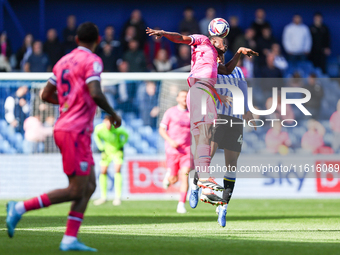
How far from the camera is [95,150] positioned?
619 inches

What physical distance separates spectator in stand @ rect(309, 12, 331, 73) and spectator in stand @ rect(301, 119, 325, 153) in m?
3.92

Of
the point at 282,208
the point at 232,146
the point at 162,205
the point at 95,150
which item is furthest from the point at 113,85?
the point at 232,146

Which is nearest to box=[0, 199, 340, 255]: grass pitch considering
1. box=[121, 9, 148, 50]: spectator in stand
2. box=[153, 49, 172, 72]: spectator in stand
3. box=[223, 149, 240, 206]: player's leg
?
box=[223, 149, 240, 206]: player's leg

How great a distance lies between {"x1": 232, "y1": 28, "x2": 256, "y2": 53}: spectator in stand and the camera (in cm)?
1780

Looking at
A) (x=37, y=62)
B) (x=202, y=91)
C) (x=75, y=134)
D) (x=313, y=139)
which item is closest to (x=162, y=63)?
(x=37, y=62)

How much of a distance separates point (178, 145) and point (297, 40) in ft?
28.9

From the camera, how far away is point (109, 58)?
17.0 meters

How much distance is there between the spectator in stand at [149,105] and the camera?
15.6 m

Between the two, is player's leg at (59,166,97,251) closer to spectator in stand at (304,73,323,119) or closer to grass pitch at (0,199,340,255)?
grass pitch at (0,199,340,255)

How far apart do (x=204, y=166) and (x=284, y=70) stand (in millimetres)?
11708

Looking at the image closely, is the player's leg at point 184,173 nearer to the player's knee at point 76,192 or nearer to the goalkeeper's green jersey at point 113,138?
the goalkeeper's green jersey at point 113,138

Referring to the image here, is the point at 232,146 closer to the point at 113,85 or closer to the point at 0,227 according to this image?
the point at 0,227

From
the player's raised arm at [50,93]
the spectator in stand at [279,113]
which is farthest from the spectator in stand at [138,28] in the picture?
the player's raised arm at [50,93]

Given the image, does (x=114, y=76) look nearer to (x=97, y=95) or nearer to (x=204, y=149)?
(x=204, y=149)
